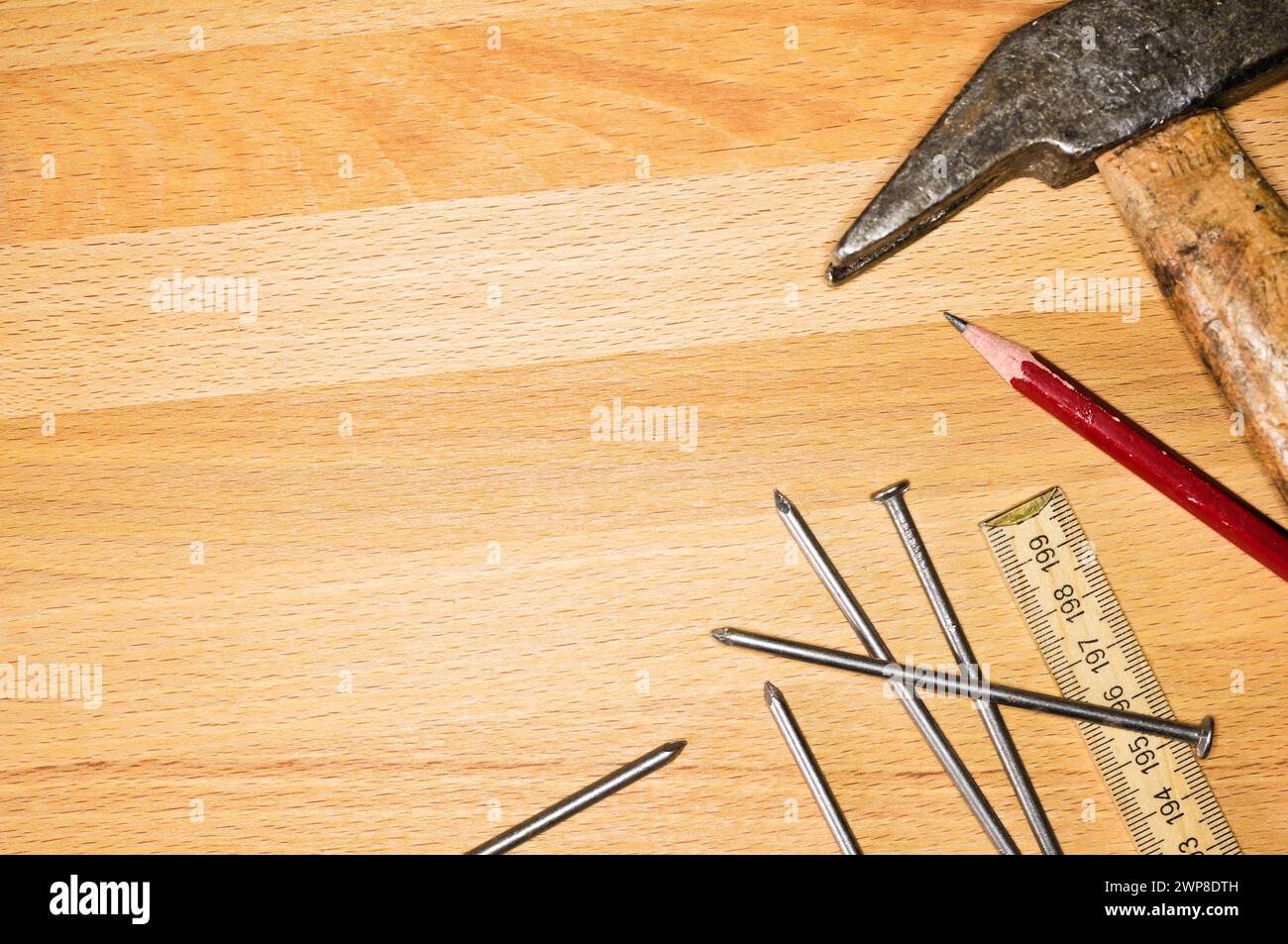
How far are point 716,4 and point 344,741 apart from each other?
3.51ft

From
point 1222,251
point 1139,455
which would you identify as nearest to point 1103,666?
point 1139,455

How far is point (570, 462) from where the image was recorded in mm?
1240

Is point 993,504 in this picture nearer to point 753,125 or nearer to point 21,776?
point 753,125

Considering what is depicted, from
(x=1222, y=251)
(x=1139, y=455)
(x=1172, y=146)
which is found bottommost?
(x=1139, y=455)

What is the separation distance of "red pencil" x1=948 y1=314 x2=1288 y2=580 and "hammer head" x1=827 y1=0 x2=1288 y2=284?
21cm

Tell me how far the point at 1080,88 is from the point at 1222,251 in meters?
0.23

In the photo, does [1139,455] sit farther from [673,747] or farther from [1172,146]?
[673,747]

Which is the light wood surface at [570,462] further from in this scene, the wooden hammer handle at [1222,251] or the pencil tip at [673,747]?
the wooden hammer handle at [1222,251]

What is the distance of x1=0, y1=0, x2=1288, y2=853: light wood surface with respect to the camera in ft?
4.02

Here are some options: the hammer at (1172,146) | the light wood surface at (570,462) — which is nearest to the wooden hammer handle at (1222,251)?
the hammer at (1172,146)

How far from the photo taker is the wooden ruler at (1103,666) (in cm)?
120

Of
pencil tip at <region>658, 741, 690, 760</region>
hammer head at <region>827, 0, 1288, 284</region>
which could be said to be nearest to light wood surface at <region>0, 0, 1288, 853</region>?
pencil tip at <region>658, 741, 690, 760</region>

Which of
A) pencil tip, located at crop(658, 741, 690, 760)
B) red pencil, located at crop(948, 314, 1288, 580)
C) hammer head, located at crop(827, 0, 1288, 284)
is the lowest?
pencil tip, located at crop(658, 741, 690, 760)

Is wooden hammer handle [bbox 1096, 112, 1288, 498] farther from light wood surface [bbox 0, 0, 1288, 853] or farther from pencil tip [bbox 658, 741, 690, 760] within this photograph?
pencil tip [bbox 658, 741, 690, 760]
